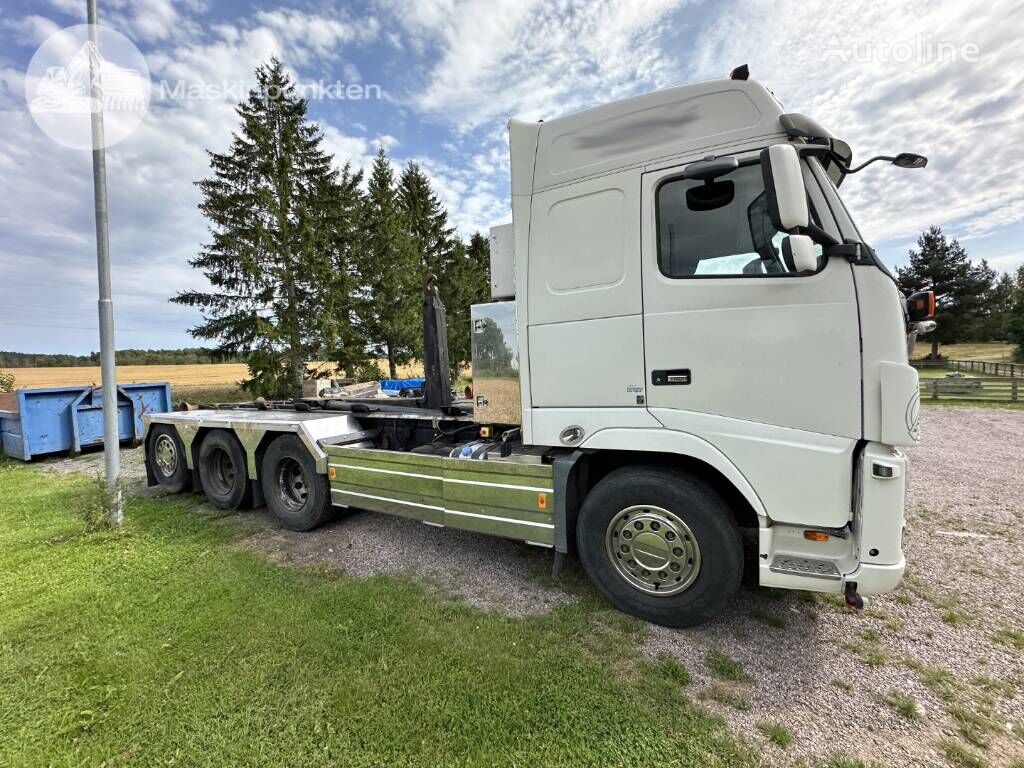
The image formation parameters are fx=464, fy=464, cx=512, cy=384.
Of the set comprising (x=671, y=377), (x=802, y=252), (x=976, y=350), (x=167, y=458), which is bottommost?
(x=167, y=458)

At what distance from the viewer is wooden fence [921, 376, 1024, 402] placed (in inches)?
639

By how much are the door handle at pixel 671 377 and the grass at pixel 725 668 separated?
5.56 ft

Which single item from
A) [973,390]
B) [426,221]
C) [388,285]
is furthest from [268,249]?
[973,390]

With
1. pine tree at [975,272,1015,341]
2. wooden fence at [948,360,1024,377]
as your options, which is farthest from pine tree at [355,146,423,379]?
pine tree at [975,272,1015,341]

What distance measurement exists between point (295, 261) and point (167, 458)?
43.5 ft

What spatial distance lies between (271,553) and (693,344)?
14.1 feet

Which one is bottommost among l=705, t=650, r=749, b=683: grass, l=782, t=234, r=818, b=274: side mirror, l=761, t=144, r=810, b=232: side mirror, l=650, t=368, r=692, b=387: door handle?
l=705, t=650, r=749, b=683: grass

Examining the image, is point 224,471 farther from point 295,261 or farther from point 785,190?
point 295,261

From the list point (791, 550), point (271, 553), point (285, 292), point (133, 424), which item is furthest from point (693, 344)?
point (285, 292)

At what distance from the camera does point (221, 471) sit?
6.16 meters

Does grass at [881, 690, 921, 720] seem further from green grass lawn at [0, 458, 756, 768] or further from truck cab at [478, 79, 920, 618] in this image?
green grass lawn at [0, 458, 756, 768]

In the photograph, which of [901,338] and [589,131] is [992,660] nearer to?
[901,338]

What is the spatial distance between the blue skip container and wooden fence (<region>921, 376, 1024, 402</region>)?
2482 centimetres

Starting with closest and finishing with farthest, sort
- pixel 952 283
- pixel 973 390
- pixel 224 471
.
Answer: pixel 224 471 < pixel 973 390 < pixel 952 283
